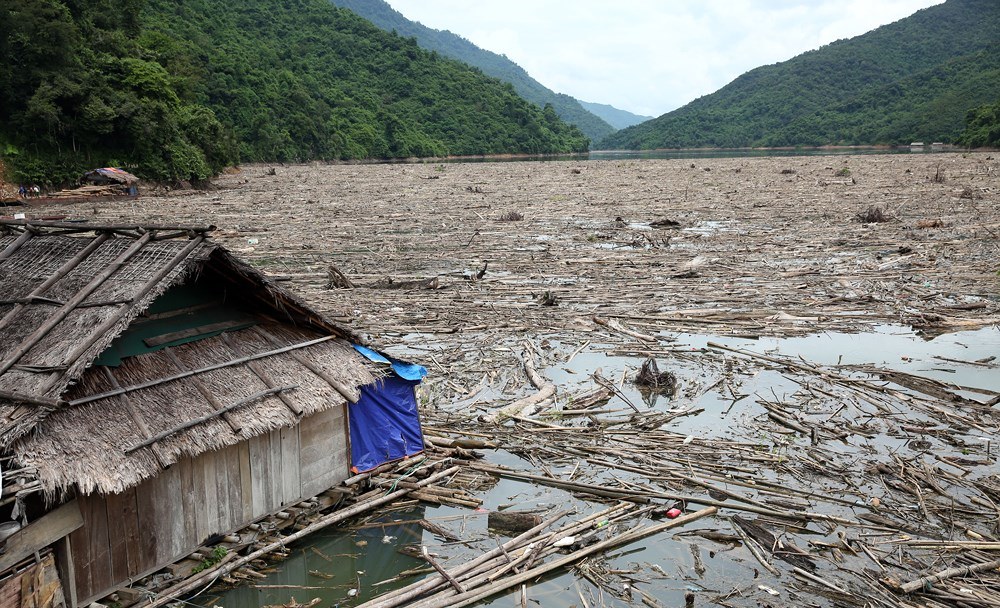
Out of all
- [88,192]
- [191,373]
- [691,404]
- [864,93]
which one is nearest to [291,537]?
[191,373]

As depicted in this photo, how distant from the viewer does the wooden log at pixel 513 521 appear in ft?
23.8

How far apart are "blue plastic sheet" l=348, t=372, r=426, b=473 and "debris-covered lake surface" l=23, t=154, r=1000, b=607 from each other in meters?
0.54

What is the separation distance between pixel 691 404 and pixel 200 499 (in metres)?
6.69

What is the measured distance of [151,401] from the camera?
243 inches

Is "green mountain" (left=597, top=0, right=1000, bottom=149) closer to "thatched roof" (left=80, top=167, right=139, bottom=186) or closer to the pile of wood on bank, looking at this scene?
"thatched roof" (left=80, top=167, right=139, bottom=186)

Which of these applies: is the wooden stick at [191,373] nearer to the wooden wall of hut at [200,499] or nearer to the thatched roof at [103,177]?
the wooden wall of hut at [200,499]

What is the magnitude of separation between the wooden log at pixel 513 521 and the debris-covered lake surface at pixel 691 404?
0.14m

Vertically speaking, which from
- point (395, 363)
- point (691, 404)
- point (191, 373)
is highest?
point (191, 373)

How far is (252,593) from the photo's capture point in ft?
20.8

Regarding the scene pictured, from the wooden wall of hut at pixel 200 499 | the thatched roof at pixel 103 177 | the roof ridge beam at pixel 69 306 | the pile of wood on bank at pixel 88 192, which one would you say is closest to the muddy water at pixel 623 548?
the wooden wall of hut at pixel 200 499

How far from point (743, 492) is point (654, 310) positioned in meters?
6.98

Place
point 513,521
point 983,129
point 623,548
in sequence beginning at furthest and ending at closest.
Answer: point 983,129 < point 513,521 < point 623,548

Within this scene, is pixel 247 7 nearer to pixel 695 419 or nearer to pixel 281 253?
pixel 281 253

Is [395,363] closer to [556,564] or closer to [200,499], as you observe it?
[200,499]
